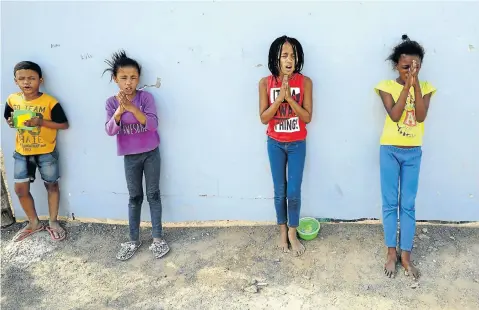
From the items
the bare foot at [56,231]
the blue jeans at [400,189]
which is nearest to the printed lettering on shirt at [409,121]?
the blue jeans at [400,189]

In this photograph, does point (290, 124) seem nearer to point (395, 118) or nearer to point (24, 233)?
point (395, 118)

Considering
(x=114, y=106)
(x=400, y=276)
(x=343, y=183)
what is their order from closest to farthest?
(x=400, y=276) → (x=114, y=106) → (x=343, y=183)

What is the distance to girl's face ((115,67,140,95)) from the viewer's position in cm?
338

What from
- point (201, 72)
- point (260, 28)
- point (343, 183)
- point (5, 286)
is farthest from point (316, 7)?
point (5, 286)

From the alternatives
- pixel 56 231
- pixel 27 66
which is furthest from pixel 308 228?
pixel 27 66

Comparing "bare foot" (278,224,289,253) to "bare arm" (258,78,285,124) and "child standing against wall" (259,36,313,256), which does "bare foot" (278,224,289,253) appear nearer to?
"child standing against wall" (259,36,313,256)

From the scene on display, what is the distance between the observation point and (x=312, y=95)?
342 cm

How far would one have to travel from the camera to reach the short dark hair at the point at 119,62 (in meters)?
3.40

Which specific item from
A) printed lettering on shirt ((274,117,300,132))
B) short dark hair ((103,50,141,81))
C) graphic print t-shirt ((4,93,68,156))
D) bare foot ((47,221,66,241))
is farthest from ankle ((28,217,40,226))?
printed lettering on shirt ((274,117,300,132))

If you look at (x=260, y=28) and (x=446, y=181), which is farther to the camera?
(x=446, y=181)

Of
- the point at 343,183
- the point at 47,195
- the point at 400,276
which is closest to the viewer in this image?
the point at 400,276

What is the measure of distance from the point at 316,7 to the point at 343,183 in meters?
1.40

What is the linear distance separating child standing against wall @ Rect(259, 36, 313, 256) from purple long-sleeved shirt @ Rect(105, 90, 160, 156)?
2.77ft

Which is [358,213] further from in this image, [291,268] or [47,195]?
[47,195]
